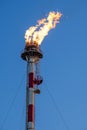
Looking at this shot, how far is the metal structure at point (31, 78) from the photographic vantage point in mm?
71438

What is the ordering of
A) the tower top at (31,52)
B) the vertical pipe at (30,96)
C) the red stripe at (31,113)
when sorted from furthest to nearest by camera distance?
the tower top at (31,52)
the red stripe at (31,113)
the vertical pipe at (30,96)

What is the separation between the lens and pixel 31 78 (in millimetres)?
Answer: 74250

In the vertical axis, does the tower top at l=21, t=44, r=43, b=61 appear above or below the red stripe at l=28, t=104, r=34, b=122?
above

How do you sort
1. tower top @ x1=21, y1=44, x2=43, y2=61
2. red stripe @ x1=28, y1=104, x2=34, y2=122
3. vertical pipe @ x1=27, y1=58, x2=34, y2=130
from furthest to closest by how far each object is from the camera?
tower top @ x1=21, y1=44, x2=43, y2=61
red stripe @ x1=28, y1=104, x2=34, y2=122
vertical pipe @ x1=27, y1=58, x2=34, y2=130

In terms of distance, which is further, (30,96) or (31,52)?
(31,52)

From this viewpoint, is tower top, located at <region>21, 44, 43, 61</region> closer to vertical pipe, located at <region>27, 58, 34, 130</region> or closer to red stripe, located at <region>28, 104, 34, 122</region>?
vertical pipe, located at <region>27, 58, 34, 130</region>

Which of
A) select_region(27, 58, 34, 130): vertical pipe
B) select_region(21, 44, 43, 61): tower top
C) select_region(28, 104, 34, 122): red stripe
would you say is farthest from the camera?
select_region(21, 44, 43, 61): tower top

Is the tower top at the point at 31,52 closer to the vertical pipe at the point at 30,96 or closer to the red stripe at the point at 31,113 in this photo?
the vertical pipe at the point at 30,96

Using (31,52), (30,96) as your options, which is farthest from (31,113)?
(31,52)

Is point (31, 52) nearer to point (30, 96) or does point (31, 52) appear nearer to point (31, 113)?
point (30, 96)

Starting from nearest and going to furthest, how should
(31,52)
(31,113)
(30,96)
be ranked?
(31,113) → (30,96) → (31,52)

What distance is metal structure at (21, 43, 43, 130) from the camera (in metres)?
71.4

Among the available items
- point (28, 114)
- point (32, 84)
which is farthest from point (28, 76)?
point (28, 114)

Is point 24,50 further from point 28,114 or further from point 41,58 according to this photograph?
point 28,114
